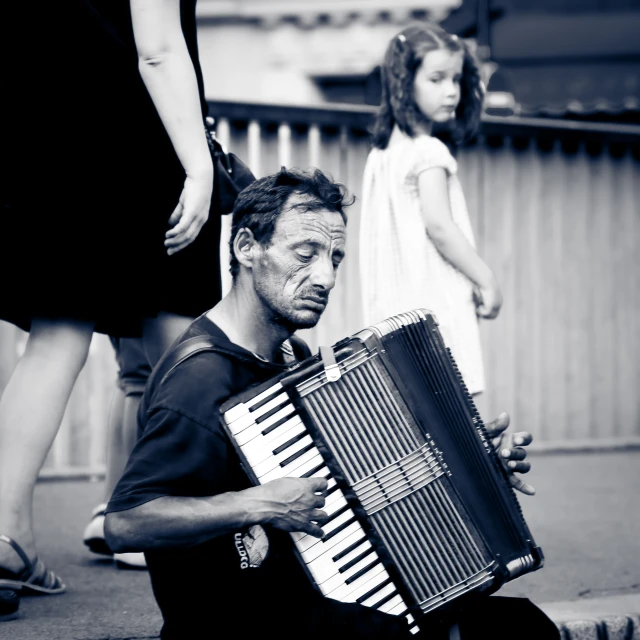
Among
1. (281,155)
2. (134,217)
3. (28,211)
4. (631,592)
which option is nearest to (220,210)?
(134,217)

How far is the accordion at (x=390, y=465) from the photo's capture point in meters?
2.34

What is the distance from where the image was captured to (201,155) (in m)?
3.00

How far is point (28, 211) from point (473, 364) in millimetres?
1628

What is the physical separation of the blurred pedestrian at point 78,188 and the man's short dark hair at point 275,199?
393 millimetres

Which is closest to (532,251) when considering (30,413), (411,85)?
(411,85)

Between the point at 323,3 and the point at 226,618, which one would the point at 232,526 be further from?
the point at 323,3

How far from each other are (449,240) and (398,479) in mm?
1611

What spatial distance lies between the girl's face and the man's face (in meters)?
1.65

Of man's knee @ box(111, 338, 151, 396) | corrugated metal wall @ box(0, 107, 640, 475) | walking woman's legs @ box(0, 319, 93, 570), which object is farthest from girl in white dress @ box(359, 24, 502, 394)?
corrugated metal wall @ box(0, 107, 640, 475)

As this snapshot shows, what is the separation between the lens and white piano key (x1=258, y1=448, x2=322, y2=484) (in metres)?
2.33

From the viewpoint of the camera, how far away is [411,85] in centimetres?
414

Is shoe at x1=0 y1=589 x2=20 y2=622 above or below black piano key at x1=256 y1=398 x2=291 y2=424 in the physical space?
below

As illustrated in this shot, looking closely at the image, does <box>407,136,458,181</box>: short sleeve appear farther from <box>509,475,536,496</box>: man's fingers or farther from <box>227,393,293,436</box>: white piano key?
<box>227,393,293,436</box>: white piano key

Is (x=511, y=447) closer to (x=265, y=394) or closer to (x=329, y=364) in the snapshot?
(x=329, y=364)
